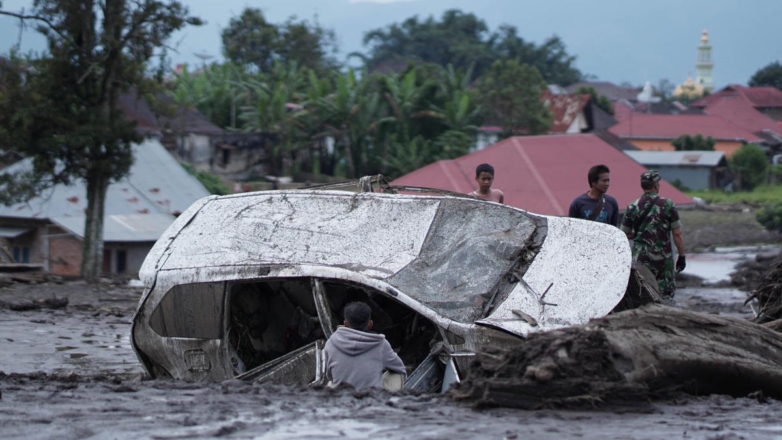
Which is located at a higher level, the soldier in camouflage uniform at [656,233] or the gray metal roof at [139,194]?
the gray metal roof at [139,194]

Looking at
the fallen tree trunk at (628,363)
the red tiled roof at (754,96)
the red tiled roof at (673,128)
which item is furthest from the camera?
the red tiled roof at (754,96)

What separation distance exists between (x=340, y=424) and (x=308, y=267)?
1777 millimetres

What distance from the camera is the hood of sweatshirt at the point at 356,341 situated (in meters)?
5.73

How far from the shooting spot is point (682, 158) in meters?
48.2

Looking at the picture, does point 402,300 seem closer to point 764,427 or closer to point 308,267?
point 308,267

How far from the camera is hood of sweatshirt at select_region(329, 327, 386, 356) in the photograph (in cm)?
573

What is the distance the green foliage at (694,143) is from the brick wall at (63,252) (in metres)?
40.2

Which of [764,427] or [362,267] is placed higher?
[362,267]

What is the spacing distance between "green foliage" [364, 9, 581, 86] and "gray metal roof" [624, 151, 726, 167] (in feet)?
147

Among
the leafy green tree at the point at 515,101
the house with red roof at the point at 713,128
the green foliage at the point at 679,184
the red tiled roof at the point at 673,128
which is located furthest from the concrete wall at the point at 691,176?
the red tiled roof at the point at 673,128

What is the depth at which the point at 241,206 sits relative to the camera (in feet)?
24.6

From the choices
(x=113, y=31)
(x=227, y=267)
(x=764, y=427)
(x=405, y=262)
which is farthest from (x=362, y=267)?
(x=113, y=31)

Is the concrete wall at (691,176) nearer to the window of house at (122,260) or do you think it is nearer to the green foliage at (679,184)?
the green foliage at (679,184)

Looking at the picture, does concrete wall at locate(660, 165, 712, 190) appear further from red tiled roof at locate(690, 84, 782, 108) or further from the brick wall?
the brick wall
